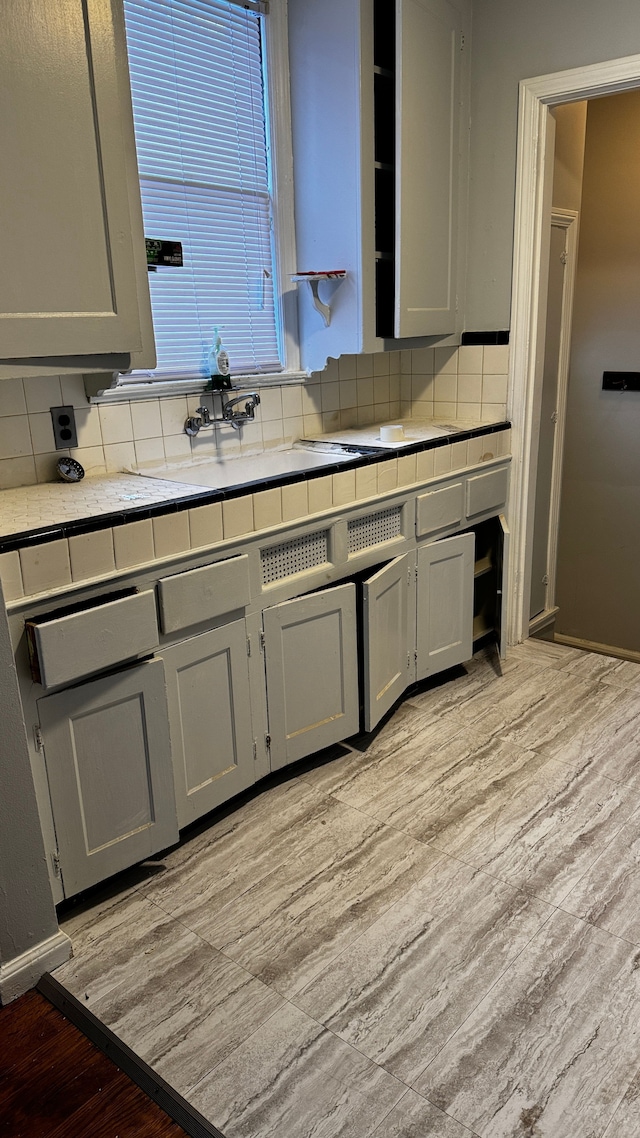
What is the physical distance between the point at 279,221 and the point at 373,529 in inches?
47.6

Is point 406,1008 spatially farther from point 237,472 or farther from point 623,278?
point 623,278

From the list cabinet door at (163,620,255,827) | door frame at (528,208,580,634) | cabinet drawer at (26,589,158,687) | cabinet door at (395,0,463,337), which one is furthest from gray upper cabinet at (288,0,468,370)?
cabinet drawer at (26,589,158,687)

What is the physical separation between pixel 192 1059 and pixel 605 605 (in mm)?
3532

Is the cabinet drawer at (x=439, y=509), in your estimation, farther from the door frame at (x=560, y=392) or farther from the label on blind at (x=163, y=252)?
the label on blind at (x=163, y=252)

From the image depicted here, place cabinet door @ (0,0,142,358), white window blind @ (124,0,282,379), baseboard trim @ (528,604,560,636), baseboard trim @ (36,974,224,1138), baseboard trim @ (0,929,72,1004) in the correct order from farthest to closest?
1. baseboard trim @ (528,604,560,636)
2. white window blind @ (124,0,282,379)
3. baseboard trim @ (0,929,72,1004)
4. cabinet door @ (0,0,142,358)
5. baseboard trim @ (36,974,224,1138)

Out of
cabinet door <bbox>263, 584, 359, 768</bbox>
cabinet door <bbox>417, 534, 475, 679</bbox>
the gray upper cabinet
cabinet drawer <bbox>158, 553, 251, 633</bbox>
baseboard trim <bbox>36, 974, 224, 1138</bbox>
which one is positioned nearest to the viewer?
baseboard trim <bbox>36, 974, 224, 1138</bbox>

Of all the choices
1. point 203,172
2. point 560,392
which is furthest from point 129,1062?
point 560,392

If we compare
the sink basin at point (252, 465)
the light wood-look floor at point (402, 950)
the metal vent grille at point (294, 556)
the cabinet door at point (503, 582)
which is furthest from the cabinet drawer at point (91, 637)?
the cabinet door at point (503, 582)

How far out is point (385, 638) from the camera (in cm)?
272

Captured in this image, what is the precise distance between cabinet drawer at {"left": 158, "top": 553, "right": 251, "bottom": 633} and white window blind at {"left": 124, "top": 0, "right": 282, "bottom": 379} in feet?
2.76

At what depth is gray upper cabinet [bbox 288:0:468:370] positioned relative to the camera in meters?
2.68

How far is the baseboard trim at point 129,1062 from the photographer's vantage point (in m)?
1.48

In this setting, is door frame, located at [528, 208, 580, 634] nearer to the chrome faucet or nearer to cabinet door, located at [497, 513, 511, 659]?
cabinet door, located at [497, 513, 511, 659]

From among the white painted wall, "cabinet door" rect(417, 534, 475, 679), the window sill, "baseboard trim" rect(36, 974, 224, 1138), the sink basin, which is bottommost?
"baseboard trim" rect(36, 974, 224, 1138)
